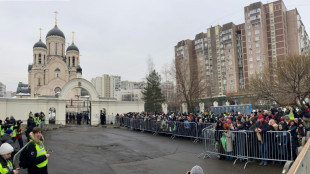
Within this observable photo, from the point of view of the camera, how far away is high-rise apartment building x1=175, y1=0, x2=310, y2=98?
6344cm

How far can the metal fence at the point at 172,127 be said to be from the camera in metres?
14.4

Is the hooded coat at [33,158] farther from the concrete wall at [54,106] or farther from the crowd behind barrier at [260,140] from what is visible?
the concrete wall at [54,106]

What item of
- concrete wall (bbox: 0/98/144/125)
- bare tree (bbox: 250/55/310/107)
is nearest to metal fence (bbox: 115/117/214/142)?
concrete wall (bbox: 0/98/144/125)

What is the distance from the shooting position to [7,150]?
4.14 metres

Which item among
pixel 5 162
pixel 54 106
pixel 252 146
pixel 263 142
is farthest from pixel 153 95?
pixel 5 162

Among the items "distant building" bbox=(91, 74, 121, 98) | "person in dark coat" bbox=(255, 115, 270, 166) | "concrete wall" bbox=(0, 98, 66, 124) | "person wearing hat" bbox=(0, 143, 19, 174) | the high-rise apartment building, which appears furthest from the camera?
"distant building" bbox=(91, 74, 121, 98)

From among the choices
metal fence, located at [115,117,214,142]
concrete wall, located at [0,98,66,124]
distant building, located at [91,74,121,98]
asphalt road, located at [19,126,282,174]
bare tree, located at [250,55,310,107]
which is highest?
distant building, located at [91,74,121,98]

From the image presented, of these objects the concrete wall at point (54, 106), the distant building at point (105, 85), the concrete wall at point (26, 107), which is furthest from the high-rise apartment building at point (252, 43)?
the distant building at point (105, 85)

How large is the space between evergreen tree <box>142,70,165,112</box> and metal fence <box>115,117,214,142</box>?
83.5 feet

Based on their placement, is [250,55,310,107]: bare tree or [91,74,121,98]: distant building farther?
[91,74,121,98]: distant building

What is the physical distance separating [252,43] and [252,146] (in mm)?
64228

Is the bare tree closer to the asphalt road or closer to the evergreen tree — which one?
the asphalt road

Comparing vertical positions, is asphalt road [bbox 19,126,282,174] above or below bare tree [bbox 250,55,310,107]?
below

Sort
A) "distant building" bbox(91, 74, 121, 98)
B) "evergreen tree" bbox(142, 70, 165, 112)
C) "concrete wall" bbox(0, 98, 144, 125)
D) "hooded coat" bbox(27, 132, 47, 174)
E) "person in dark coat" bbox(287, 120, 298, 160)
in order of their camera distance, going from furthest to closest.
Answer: "distant building" bbox(91, 74, 121, 98), "evergreen tree" bbox(142, 70, 165, 112), "concrete wall" bbox(0, 98, 144, 125), "person in dark coat" bbox(287, 120, 298, 160), "hooded coat" bbox(27, 132, 47, 174)
